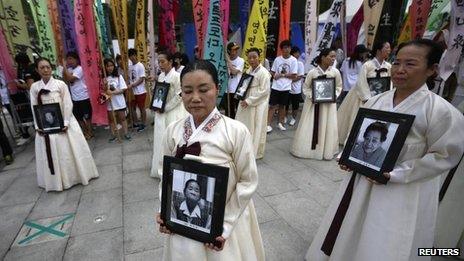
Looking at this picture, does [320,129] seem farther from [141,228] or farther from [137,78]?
[137,78]

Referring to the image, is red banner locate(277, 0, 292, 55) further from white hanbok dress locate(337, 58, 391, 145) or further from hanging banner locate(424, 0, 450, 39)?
hanging banner locate(424, 0, 450, 39)

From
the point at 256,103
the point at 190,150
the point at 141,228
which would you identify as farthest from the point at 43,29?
the point at 190,150

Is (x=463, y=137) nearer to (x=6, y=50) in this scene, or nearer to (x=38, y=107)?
(x=38, y=107)

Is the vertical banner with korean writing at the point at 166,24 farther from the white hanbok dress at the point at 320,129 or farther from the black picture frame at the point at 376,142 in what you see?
the black picture frame at the point at 376,142

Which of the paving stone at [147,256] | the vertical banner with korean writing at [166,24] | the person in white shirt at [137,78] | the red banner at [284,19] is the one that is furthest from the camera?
the person in white shirt at [137,78]

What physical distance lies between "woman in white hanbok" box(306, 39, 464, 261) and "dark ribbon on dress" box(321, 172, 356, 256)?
0.06 ft

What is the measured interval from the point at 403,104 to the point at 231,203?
1.50m

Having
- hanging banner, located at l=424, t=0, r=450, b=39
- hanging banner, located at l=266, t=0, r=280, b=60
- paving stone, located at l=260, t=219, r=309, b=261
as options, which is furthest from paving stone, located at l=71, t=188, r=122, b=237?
hanging banner, located at l=424, t=0, r=450, b=39

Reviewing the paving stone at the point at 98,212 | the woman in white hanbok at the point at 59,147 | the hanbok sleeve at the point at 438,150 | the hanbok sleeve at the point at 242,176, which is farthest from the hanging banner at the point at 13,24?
the hanbok sleeve at the point at 438,150

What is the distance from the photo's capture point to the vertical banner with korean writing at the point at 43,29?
20.2 ft

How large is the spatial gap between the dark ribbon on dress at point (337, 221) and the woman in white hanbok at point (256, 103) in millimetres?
3161

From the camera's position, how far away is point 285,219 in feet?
12.3

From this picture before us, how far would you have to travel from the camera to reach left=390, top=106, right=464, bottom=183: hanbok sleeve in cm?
201

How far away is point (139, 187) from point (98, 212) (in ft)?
2.71
